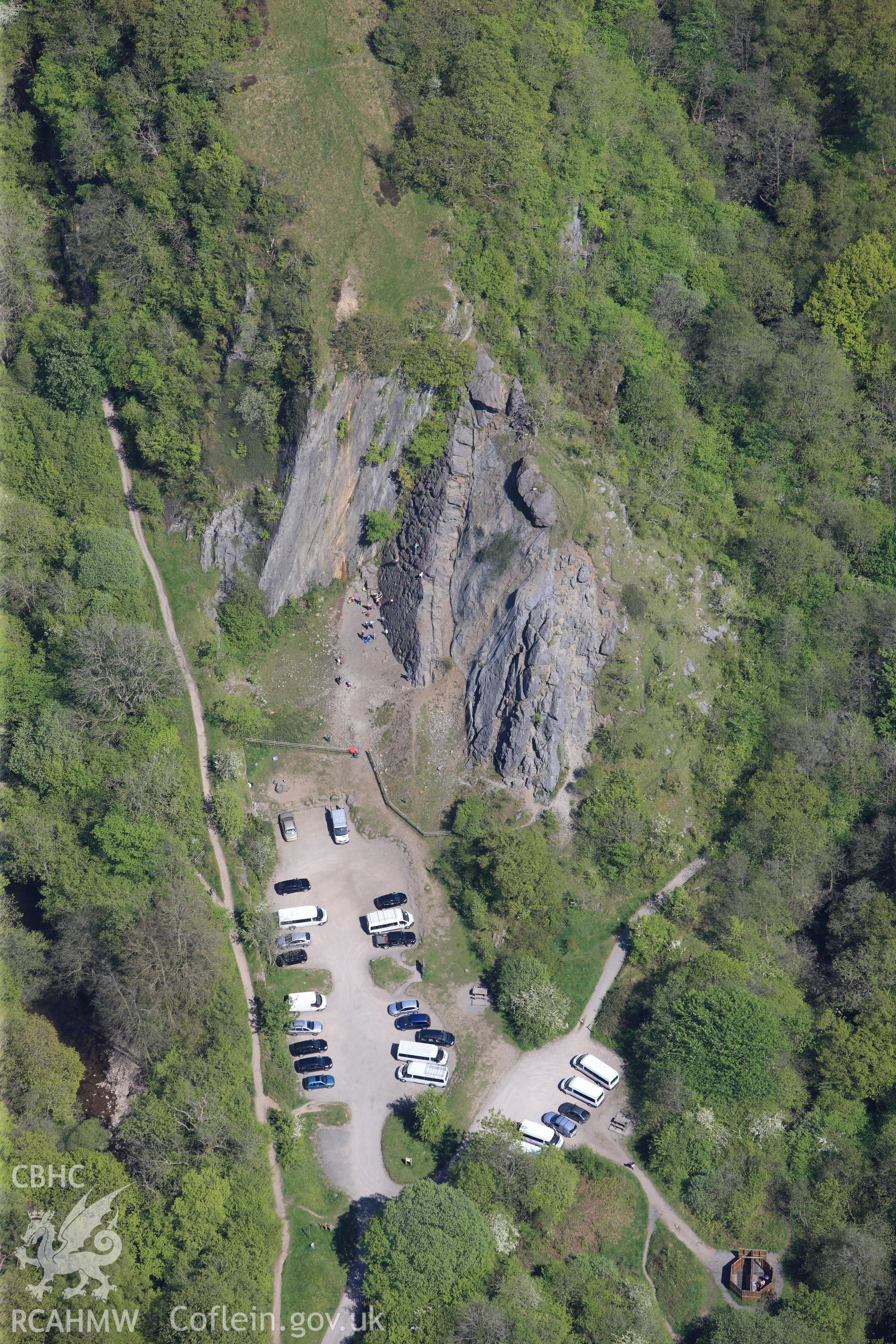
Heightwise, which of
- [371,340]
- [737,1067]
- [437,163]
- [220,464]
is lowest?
[737,1067]

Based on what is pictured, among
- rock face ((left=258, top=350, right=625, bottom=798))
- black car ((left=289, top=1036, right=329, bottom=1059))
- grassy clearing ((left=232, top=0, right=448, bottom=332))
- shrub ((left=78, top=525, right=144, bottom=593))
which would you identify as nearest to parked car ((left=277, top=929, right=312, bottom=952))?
black car ((left=289, top=1036, right=329, bottom=1059))

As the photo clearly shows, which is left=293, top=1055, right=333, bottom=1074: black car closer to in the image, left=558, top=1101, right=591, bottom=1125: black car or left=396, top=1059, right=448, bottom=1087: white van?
left=396, top=1059, right=448, bottom=1087: white van

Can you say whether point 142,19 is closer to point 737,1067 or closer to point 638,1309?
point 737,1067

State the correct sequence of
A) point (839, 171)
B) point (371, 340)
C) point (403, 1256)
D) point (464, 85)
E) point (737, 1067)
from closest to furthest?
1. point (403, 1256)
2. point (737, 1067)
3. point (371, 340)
4. point (464, 85)
5. point (839, 171)

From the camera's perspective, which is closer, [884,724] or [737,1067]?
[737,1067]

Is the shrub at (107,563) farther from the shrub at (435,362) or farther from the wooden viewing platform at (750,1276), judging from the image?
the wooden viewing platform at (750,1276)

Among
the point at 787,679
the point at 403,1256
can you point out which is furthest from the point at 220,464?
the point at 403,1256

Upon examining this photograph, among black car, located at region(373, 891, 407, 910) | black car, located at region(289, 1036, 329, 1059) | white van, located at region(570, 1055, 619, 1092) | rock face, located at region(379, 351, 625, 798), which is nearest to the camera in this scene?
black car, located at region(289, 1036, 329, 1059)
